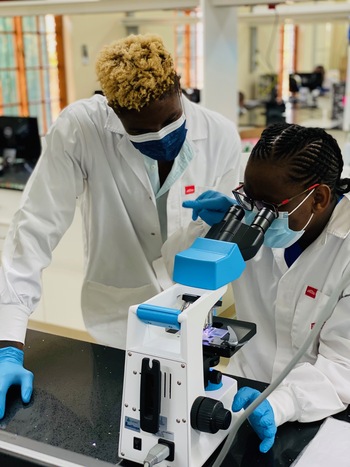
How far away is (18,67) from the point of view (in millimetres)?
5934

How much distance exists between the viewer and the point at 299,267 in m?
1.18

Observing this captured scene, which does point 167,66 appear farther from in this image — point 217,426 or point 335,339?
point 217,426

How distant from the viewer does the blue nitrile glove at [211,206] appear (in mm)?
1276

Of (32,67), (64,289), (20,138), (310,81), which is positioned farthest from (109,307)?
(310,81)

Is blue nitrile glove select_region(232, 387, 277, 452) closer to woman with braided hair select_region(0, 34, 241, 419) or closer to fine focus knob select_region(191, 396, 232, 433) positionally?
fine focus knob select_region(191, 396, 232, 433)

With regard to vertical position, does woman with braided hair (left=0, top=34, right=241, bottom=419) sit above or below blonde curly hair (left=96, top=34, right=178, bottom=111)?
below

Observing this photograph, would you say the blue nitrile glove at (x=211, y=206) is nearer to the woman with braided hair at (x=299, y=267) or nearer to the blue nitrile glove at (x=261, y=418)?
the woman with braided hair at (x=299, y=267)

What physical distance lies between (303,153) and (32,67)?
552cm

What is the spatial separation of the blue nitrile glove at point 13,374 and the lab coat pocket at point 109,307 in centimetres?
46

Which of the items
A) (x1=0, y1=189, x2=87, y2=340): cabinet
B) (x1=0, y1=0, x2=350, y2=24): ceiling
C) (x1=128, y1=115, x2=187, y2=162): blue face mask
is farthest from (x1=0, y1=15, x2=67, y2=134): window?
(x1=128, y1=115, x2=187, y2=162): blue face mask

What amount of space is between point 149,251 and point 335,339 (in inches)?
25.9

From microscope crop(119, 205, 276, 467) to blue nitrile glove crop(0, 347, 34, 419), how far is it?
0.27 meters

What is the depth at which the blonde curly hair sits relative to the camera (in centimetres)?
120

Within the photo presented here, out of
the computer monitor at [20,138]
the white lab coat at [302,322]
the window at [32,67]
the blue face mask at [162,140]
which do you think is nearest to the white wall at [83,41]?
the window at [32,67]
